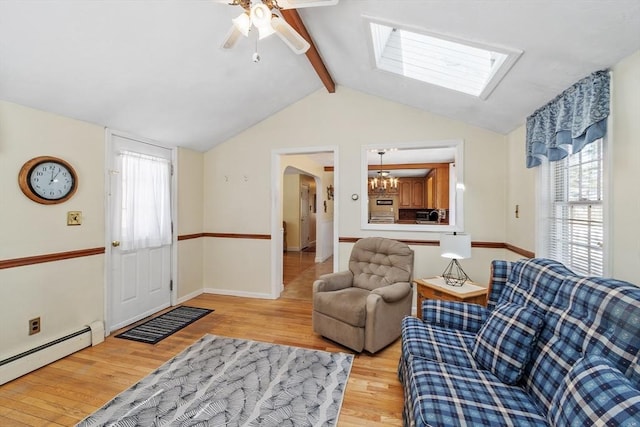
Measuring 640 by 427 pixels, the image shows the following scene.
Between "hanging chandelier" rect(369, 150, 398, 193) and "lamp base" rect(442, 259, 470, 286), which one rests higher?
"hanging chandelier" rect(369, 150, 398, 193)

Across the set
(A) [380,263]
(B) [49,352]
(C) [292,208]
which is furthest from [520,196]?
(C) [292,208]

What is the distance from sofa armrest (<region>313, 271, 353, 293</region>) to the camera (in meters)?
2.85

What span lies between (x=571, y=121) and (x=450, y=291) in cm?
156

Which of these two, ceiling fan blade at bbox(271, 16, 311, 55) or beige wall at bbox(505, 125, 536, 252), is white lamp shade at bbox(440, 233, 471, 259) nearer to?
beige wall at bbox(505, 125, 536, 252)

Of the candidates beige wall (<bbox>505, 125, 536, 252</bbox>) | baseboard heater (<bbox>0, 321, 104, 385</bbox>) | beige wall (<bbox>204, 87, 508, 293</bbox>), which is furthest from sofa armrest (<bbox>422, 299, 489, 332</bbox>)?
baseboard heater (<bbox>0, 321, 104, 385</bbox>)

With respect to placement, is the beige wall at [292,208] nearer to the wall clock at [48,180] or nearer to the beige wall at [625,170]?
the wall clock at [48,180]

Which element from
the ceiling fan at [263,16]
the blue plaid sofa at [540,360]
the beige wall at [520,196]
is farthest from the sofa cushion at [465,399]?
the ceiling fan at [263,16]

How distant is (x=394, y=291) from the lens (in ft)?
8.54

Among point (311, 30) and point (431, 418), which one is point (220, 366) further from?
point (311, 30)

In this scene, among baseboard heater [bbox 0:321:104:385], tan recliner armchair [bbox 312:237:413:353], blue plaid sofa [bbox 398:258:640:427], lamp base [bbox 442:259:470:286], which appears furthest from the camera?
lamp base [bbox 442:259:470:286]

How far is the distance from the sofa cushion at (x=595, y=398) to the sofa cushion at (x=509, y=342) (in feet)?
0.91

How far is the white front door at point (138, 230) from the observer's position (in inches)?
119

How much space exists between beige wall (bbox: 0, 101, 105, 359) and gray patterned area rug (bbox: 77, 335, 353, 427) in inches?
43.2

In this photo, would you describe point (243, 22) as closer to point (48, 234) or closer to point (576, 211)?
point (48, 234)
